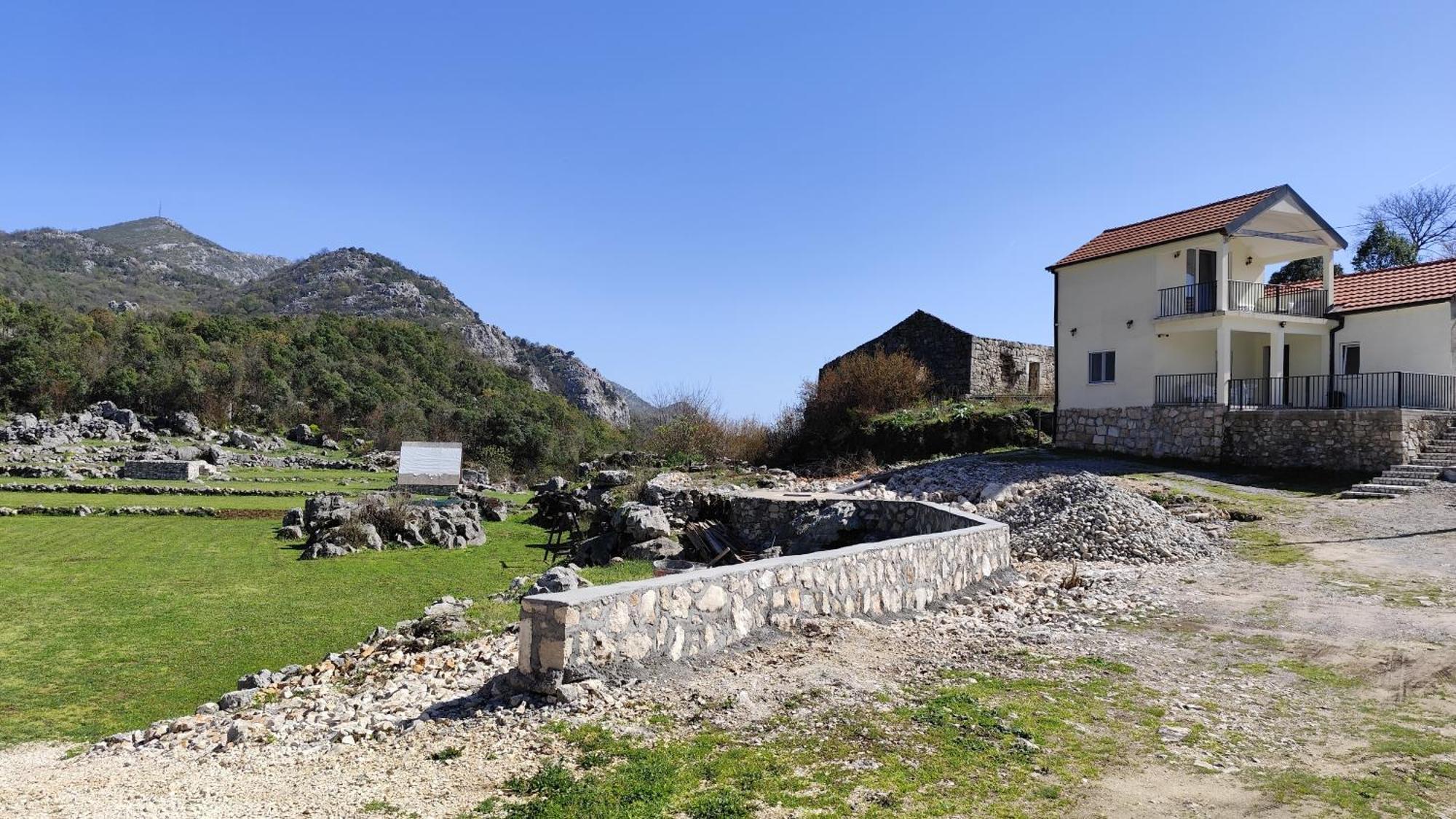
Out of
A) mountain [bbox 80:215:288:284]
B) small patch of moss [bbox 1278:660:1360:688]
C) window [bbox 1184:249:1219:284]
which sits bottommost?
small patch of moss [bbox 1278:660:1360:688]

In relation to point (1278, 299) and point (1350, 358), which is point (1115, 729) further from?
point (1350, 358)

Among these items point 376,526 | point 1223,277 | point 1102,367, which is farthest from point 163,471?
point 1223,277

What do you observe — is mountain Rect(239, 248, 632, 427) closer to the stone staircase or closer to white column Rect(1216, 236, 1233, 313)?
white column Rect(1216, 236, 1233, 313)

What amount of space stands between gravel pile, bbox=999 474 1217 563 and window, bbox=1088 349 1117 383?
11231 mm

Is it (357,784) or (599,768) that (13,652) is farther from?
(599,768)

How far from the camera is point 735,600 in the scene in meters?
7.42

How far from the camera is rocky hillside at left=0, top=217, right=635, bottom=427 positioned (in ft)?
269

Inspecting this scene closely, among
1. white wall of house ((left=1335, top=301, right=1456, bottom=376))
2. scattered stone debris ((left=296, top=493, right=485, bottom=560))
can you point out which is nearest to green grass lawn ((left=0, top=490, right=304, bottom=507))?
scattered stone debris ((left=296, top=493, right=485, bottom=560))

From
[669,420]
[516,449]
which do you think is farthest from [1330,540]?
[516,449]

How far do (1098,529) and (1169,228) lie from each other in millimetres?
15270

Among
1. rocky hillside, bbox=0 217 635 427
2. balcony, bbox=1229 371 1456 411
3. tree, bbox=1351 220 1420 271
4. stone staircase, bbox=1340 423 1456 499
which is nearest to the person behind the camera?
stone staircase, bbox=1340 423 1456 499

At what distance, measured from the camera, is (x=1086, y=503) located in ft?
48.4

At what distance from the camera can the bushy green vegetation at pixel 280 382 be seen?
4922cm

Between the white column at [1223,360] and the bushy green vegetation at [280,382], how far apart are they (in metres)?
32.8
